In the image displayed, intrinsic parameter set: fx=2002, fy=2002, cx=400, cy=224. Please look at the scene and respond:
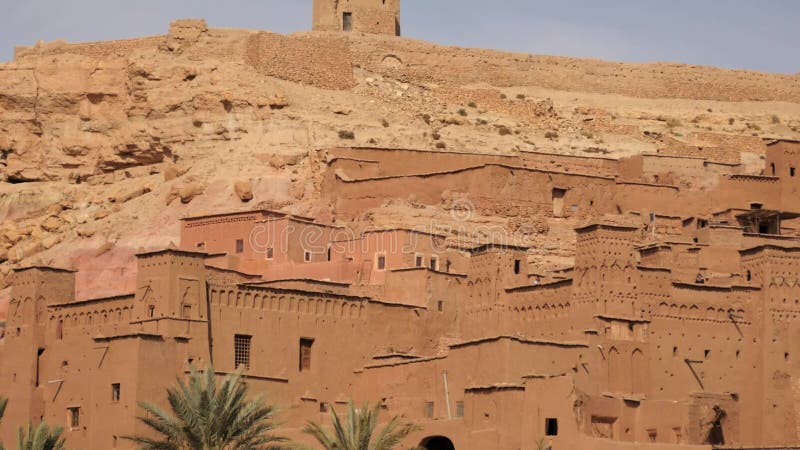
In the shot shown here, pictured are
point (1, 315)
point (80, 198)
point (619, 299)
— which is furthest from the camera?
point (80, 198)

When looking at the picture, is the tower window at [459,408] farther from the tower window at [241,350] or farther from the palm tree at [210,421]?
the palm tree at [210,421]

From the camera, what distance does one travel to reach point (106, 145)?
64812 mm

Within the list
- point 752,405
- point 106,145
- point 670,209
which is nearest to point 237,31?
point 106,145

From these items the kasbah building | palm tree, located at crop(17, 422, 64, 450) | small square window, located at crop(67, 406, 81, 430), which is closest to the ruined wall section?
the kasbah building

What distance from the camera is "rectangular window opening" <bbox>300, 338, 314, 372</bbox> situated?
48.1m

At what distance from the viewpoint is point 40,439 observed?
42.2 metres

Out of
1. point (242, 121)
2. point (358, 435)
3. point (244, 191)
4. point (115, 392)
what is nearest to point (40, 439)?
point (115, 392)

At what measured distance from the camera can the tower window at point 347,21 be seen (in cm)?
7175

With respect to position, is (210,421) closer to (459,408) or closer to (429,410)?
(459,408)

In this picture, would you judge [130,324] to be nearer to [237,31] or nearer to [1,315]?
[1,315]

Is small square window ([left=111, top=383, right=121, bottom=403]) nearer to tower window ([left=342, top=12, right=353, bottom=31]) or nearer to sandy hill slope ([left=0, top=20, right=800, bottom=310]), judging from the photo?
sandy hill slope ([left=0, top=20, right=800, bottom=310])

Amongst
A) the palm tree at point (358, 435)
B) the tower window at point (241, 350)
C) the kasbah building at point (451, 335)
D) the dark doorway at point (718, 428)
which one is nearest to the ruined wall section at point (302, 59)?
the kasbah building at point (451, 335)

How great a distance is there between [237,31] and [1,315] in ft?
49.7

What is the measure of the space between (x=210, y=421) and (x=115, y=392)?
6.38m
